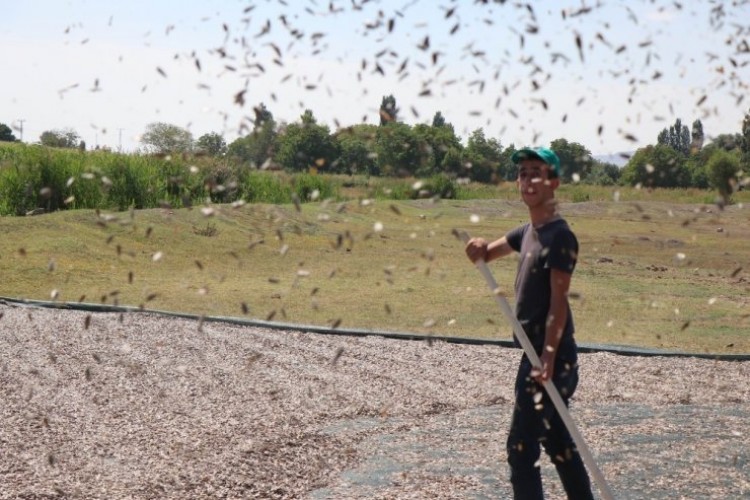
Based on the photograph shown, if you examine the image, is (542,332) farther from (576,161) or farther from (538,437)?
(576,161)

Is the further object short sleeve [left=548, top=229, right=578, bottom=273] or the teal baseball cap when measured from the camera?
the teal baseball cap

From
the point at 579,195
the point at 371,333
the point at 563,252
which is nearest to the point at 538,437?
the point at 563,252

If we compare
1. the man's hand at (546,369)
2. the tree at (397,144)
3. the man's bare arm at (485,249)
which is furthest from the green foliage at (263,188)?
the man's hand at (546,369)

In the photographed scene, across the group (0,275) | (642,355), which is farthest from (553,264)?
(0,275)

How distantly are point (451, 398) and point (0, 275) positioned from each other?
956 centimetres

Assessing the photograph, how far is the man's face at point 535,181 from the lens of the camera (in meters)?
4.89

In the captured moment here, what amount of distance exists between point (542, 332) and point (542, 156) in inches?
30.8

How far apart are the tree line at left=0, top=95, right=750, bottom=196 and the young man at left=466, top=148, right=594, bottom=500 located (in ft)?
1.68

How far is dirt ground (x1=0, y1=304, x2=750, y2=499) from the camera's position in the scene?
636 cm

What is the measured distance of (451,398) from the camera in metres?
8.71

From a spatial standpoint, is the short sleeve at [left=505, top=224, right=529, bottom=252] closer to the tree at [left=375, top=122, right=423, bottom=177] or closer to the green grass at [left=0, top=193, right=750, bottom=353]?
the tree at [left=375, top=122, right=423, bottom=177]

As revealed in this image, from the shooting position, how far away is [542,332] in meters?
4.86

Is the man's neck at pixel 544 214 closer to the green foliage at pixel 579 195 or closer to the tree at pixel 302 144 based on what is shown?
the tree at pixel 302 144

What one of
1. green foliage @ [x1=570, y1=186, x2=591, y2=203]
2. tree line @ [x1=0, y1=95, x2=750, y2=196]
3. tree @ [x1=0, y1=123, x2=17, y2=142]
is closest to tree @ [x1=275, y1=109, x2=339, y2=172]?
tree line @ [x1=0, y1=95, x2=750, y2=196]
